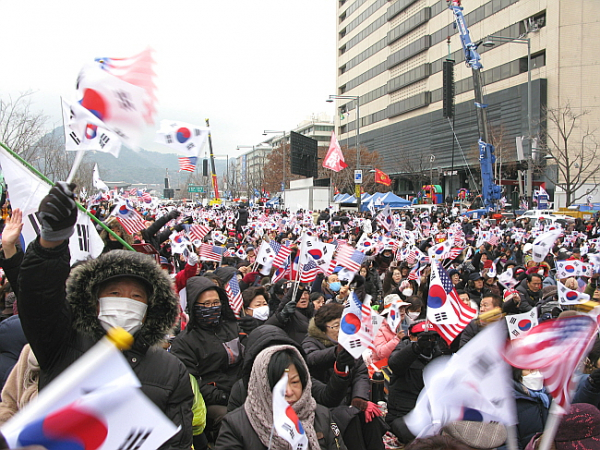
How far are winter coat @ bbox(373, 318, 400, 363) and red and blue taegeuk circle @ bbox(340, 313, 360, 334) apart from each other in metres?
1.54

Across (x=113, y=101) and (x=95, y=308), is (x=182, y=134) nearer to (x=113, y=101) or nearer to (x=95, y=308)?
(x=113, y=101)

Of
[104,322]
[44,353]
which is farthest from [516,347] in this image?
[44,353]

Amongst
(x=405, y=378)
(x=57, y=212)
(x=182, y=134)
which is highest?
(x=182, y=134)

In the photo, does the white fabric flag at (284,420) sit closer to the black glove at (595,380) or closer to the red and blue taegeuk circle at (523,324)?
the black glove at (595,380)

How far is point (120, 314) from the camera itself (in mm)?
2346

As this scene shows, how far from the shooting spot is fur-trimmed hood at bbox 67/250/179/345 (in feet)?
7.52

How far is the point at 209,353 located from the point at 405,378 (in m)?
1.58

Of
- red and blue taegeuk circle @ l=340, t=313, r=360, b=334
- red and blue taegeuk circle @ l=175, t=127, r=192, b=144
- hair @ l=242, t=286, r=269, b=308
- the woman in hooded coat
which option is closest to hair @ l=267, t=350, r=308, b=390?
the woman in hooded coat

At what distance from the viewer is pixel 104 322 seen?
90.7 inches

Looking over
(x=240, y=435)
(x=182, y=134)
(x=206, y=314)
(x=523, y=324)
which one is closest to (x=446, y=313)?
(x=523, y=324)

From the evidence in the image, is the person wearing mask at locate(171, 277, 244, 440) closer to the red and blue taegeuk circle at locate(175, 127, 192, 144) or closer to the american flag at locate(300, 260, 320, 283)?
the red and blue taegeuk circle at locate(175, 127, 192, 144)

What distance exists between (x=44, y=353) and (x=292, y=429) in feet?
3.64

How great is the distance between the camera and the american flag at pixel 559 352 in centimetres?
224

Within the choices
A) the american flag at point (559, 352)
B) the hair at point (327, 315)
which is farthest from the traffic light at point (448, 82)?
the american flag at point (559, 352)
